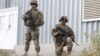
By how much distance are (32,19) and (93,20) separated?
2.67m

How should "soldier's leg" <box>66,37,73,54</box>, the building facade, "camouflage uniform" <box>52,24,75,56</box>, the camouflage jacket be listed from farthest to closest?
the building facade → the camouflage jacket → "camouflage uniform" <box>52,24,75,56</box> → "soldier's leg" <box>66,37,73,54</box>

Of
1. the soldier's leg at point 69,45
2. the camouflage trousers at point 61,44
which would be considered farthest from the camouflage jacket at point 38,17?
the soldier's leg at point 69,45

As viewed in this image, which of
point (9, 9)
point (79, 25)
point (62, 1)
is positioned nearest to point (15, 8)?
point (9, 9)

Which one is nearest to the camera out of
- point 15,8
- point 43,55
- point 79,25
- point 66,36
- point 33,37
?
point 66,36

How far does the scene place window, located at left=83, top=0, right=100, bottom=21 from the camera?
13430 millimetres

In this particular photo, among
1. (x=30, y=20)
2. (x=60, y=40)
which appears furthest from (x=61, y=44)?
(x=30, y=20)

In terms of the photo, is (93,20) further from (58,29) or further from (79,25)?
(58,29)

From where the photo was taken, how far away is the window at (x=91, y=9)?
44.1ft

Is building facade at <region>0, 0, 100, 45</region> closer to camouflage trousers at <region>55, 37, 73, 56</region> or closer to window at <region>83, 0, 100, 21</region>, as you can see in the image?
window at <region>83, 0, 100, 21</region>

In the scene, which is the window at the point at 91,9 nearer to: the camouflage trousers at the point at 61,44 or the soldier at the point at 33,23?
the soldier at the point at 33,23

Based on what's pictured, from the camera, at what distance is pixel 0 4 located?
18.0 m

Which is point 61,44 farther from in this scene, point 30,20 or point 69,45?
point 30,20

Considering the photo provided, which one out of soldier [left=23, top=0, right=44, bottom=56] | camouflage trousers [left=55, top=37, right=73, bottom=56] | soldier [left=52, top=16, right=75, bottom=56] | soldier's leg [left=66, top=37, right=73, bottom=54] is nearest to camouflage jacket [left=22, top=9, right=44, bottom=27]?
soldier [left=23, top=0, right=44, bottom=56]

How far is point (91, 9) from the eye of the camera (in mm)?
13664
